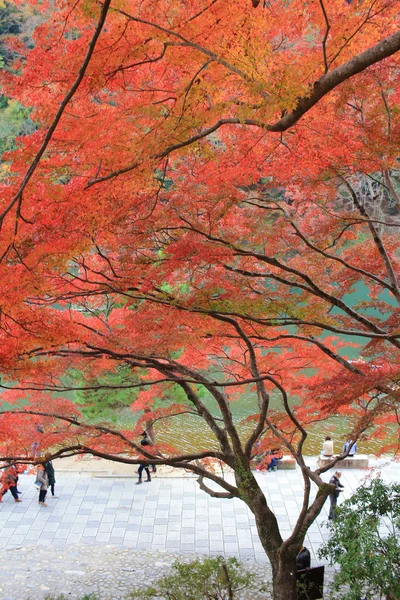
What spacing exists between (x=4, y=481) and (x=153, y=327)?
13.9 ft

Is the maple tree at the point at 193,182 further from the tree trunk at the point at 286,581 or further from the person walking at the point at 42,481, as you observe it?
the person walking at the point at 42,481

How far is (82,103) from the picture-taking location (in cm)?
603

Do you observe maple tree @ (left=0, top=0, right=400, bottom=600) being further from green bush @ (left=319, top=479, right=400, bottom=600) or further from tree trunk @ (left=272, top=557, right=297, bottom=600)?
green bush @ (left=319, top=479, right=400, bottom=600)

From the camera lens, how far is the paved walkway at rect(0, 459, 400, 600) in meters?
9.81

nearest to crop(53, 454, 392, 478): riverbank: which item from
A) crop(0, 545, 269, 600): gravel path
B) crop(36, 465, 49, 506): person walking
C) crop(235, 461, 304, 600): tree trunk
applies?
crop(36, 465, 49, 506): person walking

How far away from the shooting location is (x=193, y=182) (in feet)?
23.5

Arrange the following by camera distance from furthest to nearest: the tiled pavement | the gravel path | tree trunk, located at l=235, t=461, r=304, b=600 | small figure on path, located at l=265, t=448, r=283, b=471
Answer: small figure on path, located at l=265, t=448, r=283, b=471, the tiled pavement, the gravel path, tree trunk, located at l=235, t=461, r=304, b=600

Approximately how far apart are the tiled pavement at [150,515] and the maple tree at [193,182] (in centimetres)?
226

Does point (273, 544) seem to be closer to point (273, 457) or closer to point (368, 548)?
point (368, 548)

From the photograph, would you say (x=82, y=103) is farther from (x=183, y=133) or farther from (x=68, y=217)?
(x=183, y=133)

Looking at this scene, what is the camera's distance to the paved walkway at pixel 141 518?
9812 millimetres

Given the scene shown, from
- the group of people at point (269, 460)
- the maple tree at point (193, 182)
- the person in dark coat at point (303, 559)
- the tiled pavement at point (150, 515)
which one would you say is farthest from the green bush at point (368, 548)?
the group of people at point (269, 460)

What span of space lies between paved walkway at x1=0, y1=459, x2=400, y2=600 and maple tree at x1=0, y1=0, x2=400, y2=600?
2068 millimetres

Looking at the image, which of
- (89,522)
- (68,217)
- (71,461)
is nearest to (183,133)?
(68,217)
